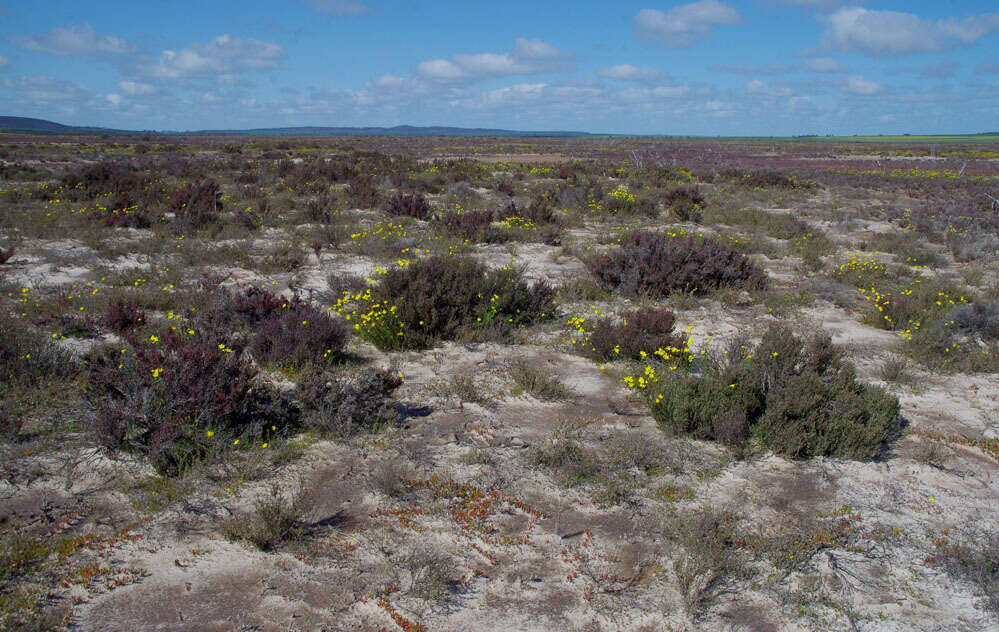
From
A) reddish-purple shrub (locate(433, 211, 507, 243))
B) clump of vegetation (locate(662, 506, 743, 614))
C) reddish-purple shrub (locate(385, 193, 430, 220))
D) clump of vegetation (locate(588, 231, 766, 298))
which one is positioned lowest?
clump of vegetation (locate(662, 506, 743, 614))

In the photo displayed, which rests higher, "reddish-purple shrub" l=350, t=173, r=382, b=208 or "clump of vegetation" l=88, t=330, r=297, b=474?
"reddish-purple shrub" l=350, t=173, r=382, b=208

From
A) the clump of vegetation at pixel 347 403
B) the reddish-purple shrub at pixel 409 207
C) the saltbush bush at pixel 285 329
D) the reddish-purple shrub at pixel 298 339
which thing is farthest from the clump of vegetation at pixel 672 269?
the reddish-purple shrub at pixel 409 207

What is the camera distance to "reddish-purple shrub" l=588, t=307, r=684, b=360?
617cm

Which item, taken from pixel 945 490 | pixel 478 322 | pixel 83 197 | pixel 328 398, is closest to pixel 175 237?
pixel 83 197

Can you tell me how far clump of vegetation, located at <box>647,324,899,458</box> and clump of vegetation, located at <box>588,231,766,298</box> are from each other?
135 inches

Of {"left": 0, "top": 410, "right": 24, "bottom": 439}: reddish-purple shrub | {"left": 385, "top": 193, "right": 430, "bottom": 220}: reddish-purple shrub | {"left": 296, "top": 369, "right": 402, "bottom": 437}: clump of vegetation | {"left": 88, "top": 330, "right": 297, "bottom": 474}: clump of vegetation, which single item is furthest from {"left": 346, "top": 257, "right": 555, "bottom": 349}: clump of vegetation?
{"left": 385, "top": 193, "right": 430, "bottom": 220}: reddish-purple shrub

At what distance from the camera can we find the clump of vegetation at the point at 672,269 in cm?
859

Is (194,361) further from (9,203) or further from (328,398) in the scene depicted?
(9,203)

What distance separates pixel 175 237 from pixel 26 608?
1034 cm

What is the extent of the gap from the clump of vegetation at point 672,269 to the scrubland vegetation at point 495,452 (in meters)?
0.06

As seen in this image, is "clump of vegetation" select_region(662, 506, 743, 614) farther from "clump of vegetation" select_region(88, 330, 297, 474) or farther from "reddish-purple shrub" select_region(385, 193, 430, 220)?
"reddish-purple shrub" select_region(385, 193, 430, 220)

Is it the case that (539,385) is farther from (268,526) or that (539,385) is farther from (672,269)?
(672,269)

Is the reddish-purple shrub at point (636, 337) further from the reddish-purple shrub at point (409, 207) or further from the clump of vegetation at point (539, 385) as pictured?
the reddish-purple shrub at point (409, 207)

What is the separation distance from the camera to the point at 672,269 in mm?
8742
